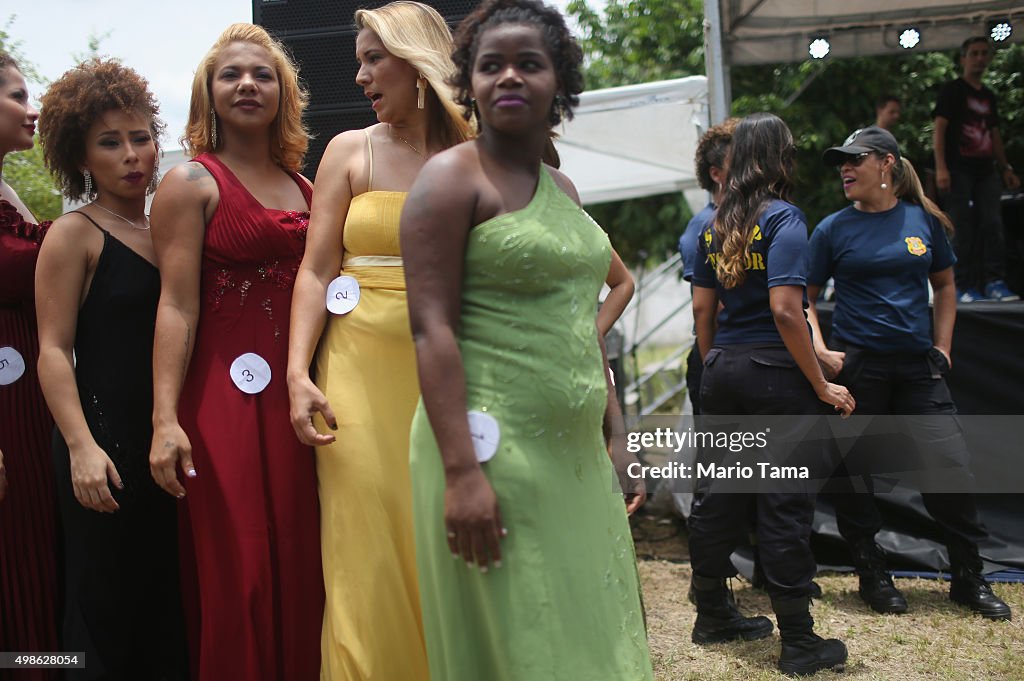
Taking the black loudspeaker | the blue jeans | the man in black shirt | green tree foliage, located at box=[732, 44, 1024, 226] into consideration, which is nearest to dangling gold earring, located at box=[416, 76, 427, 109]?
the black loudspeaker

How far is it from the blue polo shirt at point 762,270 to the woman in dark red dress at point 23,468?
250 cm

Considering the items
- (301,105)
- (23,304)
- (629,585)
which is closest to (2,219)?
(23,304)

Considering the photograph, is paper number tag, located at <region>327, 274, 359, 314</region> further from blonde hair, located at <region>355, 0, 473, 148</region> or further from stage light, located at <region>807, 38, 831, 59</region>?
stage light, located at <region>807, 38, 831, 59</region>

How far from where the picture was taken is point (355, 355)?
8.54 feet

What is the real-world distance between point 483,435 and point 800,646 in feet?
8.21

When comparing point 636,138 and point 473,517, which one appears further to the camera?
point 636,138

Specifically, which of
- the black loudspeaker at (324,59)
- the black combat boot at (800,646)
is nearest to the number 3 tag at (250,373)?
the black loudspeaker at (324,59)

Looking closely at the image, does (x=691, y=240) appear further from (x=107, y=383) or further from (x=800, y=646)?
(x=107, y=383)

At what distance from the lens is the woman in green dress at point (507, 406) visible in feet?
6.06

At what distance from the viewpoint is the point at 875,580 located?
15.4ft

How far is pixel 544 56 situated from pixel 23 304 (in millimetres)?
1985

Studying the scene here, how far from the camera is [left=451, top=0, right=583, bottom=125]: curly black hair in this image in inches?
77.1

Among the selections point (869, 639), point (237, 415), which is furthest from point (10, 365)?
point (869, 639)

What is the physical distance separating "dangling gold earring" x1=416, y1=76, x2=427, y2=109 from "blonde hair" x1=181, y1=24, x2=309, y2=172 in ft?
1.61
